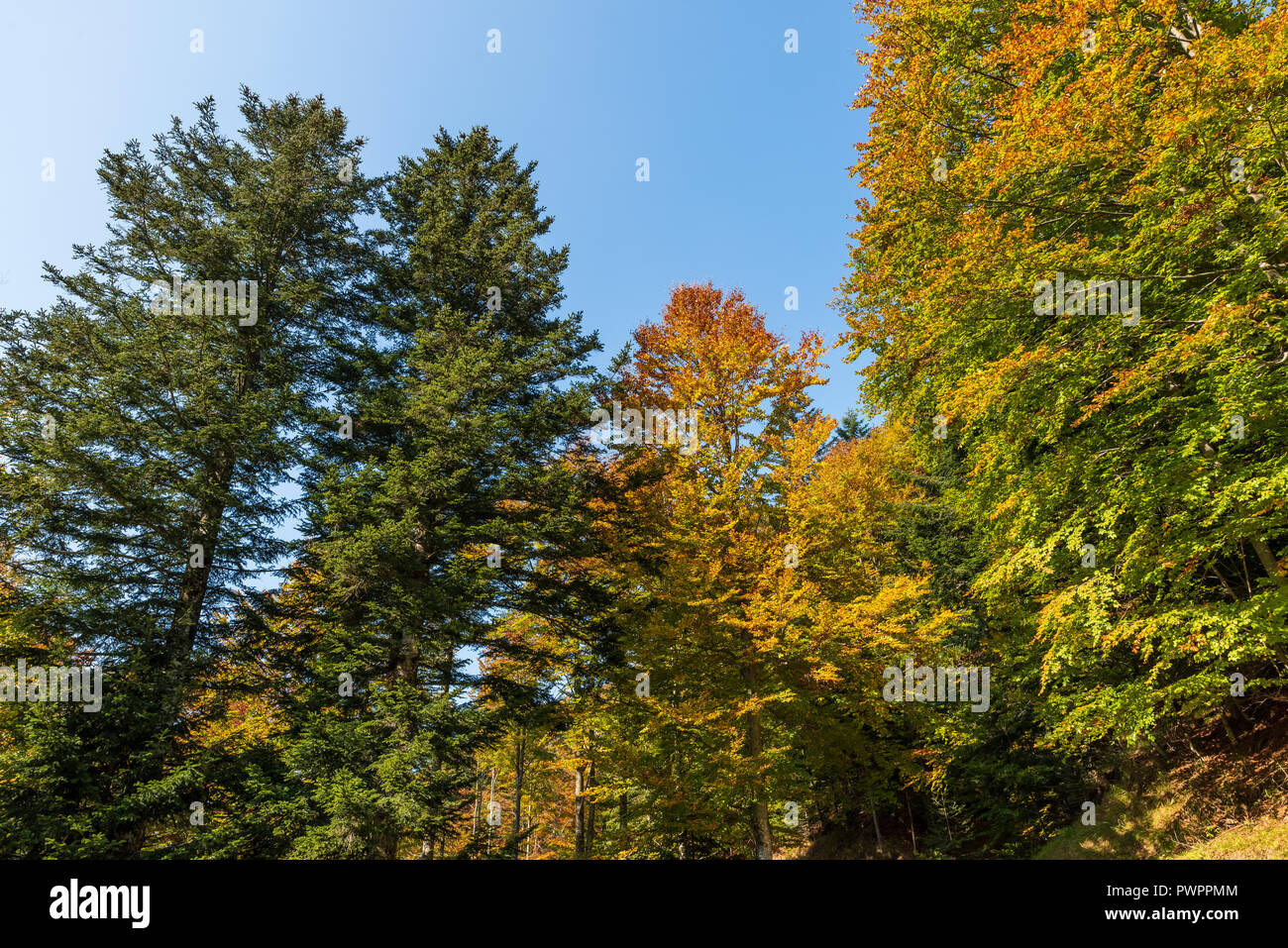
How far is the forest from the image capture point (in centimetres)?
812

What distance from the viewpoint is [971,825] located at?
18.1 metres

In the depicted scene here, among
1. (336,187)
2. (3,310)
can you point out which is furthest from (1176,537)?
(3,310)

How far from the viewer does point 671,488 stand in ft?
43.4

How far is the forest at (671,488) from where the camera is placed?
8.12 meters

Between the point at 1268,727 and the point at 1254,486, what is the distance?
23.4 ft
